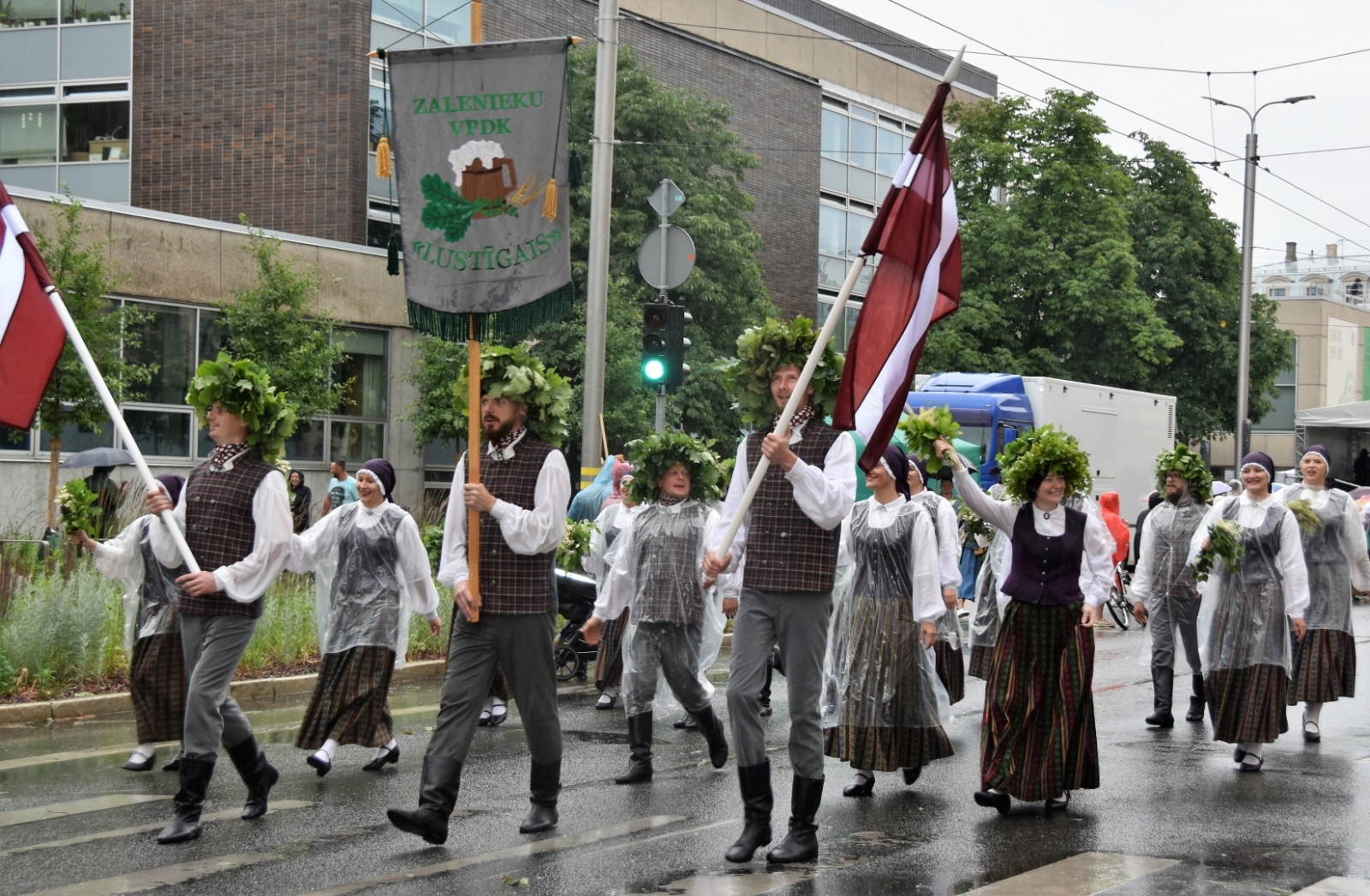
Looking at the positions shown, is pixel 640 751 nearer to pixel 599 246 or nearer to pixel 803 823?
pixel 803 823

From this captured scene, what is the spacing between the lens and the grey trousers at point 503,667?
6.96 m

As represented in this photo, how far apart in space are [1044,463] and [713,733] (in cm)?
241

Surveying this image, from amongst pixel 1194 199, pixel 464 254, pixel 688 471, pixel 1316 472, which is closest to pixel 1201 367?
pixel 1194 199

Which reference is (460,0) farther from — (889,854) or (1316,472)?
(889,854)

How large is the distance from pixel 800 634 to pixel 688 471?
3181 millimetres

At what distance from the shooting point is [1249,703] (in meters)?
9.72

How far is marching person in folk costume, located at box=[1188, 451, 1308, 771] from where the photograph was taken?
973 centimetres

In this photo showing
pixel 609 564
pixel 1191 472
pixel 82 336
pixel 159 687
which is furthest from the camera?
pixel 82 336

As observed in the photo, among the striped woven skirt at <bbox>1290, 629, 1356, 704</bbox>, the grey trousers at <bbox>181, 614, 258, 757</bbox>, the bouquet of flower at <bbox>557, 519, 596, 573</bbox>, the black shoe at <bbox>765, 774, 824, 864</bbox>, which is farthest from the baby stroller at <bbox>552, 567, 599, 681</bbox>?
the black shoe at <bbox>765, 774, 824, 864</bbox>

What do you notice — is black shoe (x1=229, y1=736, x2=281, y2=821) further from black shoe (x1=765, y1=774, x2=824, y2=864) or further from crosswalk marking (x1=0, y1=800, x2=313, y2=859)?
black shoe (x1=765, y1=774, x2=824, y2=864)

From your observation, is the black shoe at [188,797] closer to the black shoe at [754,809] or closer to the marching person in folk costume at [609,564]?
the black shoe at [754,809]

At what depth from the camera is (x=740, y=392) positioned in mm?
7441

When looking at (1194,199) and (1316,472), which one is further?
(1194,199)

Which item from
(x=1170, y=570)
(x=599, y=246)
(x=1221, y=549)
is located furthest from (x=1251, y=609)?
(x=599, y=246)
